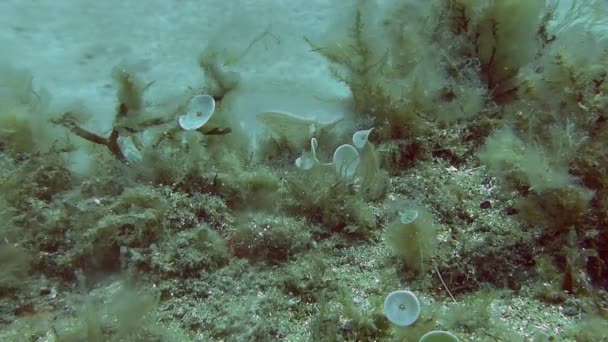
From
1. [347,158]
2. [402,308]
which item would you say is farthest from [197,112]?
[402,308]

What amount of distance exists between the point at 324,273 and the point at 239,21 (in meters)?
3.12

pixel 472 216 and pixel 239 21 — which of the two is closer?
pixel 472 216

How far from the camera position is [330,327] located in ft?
7.32

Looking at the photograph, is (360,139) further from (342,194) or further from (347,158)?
(342,194)

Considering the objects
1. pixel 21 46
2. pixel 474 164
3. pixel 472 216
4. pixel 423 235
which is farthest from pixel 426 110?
pixel 21 46

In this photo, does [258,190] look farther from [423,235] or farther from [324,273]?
[423,235]

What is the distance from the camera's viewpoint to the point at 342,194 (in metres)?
2.92

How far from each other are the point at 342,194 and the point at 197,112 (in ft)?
3.64

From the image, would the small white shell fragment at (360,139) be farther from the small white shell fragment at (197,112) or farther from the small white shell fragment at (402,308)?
the small white shell fragment at (402,308)

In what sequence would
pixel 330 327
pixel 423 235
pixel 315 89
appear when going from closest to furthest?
pixel 330 327 < pixel 423 235 < pixel 315 89

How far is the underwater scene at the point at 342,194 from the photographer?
2.35m

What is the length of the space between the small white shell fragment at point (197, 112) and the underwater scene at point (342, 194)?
0.01 m

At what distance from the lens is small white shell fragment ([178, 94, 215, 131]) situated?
118 inches

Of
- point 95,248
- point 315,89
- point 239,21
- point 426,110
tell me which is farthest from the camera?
point 239,21
